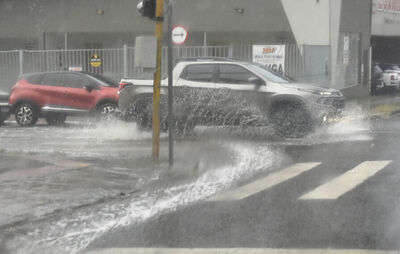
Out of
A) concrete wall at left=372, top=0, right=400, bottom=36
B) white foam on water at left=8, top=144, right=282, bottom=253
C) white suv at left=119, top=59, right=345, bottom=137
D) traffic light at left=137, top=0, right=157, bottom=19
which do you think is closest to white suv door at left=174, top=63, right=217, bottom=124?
white suv at left=119, top=59, right=345, bottom=137

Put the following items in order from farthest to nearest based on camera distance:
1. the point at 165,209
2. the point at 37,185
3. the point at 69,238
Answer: the point at 37,185
the point at 165,209
the point at 69,238

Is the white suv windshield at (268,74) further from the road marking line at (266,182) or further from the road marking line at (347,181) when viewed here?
Result: the road marking line at (347,181)

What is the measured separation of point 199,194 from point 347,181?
6.36 ft

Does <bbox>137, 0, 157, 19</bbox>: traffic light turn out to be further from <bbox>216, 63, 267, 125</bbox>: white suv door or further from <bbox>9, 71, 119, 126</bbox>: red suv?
<bbox>9, 71, 119, 126</bbox>: red suv

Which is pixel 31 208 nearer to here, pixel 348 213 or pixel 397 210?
pixel 348 213

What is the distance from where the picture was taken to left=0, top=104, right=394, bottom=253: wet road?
618cm

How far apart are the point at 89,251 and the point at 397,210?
3.16m

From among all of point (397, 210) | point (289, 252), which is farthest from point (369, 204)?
point (289, 252)

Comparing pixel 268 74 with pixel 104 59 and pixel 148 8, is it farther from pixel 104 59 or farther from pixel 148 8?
pixel 104 59

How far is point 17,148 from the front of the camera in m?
12.9

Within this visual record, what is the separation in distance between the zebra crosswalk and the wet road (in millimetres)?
24

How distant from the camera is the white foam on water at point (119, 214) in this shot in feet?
20.2

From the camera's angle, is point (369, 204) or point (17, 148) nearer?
point (369, 204)

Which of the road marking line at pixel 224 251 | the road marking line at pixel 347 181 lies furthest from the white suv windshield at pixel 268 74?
the road marking line at pixel 224 251
